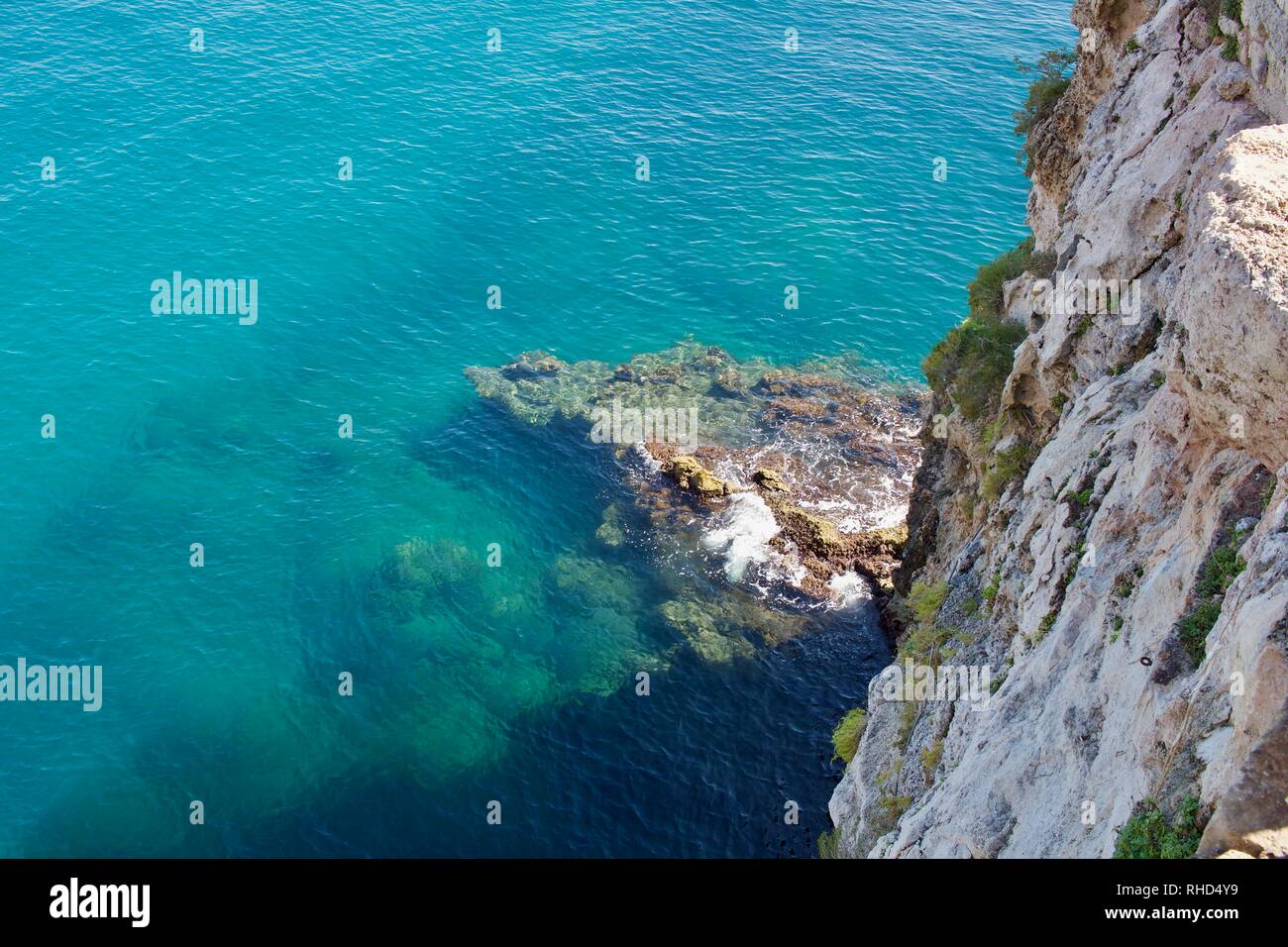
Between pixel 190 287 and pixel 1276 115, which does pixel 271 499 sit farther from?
pixel 1276 115

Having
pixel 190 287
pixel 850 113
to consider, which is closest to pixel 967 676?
pixel 190 287

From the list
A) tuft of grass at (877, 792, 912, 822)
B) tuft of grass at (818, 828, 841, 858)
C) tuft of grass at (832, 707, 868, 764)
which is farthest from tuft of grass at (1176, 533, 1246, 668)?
tuft of grass at (818, 828, 841, 858)

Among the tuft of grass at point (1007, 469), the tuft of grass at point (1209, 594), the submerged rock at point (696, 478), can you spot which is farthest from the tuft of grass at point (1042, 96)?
the tuft of grass at point (1209, 594)

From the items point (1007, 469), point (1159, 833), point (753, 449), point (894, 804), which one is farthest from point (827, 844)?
point (753, 449)

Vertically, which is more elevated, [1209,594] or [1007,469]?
[1007,469]

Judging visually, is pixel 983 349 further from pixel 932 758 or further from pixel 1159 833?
pixel 1159 833

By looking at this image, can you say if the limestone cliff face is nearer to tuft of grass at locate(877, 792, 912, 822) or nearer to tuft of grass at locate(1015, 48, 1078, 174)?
tuft of grass at locate(877, 792, 912, 822)
